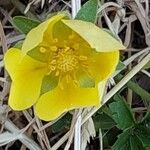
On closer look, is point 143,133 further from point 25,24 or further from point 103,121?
point 25,24

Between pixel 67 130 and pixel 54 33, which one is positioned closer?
pixel 54 33

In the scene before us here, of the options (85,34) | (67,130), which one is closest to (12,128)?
(67,130)

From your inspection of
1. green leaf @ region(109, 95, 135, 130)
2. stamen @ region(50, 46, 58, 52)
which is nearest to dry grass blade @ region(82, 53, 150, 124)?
green leaf @ region(109, 95, 135, 130)

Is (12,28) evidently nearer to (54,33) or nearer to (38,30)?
(54,33)

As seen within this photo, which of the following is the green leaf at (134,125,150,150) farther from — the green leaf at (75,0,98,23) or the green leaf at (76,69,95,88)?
the green leaf at (75,0,98,23)

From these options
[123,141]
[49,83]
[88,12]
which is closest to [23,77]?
[49,83]

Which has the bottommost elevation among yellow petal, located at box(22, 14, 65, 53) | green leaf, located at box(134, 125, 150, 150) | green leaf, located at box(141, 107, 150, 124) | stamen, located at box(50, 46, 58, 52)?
green leaf, located at box(134, 125, 150, 150)
